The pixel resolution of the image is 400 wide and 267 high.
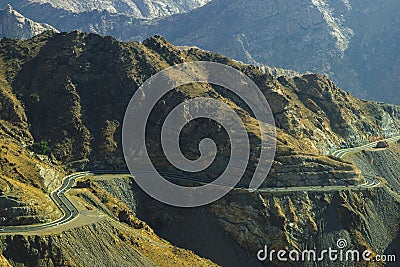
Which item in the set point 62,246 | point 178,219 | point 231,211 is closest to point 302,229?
point 231,211

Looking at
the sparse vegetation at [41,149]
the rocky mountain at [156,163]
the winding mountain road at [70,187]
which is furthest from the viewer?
the sparse vegetation at [41,149]

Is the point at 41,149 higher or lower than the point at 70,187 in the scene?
higher

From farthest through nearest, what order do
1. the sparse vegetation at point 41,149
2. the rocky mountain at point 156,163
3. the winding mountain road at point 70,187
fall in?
1. the sparse vegetation at point 41,149
2. the rocky mountain at point 156,163
3. the winding mountain road at point 70,187

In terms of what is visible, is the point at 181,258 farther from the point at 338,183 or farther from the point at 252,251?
the point at 338,183

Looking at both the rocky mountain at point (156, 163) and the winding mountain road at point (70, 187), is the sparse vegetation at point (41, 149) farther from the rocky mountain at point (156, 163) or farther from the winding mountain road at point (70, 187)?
the winding mountain road at point (70, 187)

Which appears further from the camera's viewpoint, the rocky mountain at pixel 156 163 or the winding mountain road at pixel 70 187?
the rocky mountain at pixel 156 163

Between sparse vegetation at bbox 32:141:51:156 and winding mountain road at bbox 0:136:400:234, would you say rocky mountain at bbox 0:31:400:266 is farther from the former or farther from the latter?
winding mountain road at bbox 0:136:400:234

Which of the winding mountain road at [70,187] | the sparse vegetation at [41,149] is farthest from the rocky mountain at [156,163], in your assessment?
the winding mountain road at [70,187]

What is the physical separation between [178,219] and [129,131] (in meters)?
33.9

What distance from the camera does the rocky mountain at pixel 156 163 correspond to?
94.6 metres

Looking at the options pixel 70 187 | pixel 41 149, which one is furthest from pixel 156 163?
pixel 41 149

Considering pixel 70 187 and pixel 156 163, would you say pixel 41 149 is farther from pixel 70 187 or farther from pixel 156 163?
pixel 156 163

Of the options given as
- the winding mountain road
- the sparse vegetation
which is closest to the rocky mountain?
the sparse vegetation

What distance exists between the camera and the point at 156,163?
135875 millimetres
